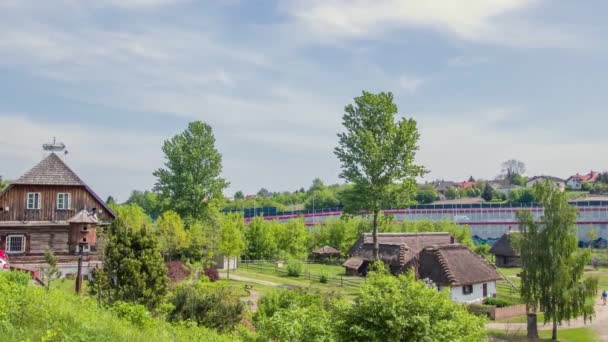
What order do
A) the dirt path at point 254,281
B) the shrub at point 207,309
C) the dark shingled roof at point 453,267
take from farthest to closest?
1. the dirt path at point 254,281
2. the dark shingled roof at point 453,267
3. the shrub at point 207,309

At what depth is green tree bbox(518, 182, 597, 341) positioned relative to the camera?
30.3m

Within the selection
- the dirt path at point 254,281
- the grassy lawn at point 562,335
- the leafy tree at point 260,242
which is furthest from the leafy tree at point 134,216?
the grassy lawn at point 562,335

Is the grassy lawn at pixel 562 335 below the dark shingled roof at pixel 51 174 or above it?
below

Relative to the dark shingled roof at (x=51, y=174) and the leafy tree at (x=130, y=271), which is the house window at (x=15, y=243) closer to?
the dark shingled roof at (x=51, y=174)

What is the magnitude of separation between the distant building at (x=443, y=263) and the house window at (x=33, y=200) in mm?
24656

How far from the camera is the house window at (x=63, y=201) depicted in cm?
3347

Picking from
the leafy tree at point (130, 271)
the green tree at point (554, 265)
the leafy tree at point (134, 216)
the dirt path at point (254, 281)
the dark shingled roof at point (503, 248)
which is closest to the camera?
the leafy tree at point (130, 271)

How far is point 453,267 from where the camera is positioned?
39469 mm

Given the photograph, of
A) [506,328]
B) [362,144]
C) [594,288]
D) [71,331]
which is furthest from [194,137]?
[71,331]

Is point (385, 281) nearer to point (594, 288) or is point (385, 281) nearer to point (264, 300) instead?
point (264, 300)

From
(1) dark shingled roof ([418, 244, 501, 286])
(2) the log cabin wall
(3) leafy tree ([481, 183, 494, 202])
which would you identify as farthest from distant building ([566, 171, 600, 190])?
(2) the log cabin wall

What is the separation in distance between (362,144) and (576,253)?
15.8 meters

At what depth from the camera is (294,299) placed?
1886 centimetres

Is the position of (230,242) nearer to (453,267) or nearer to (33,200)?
(33,200)
